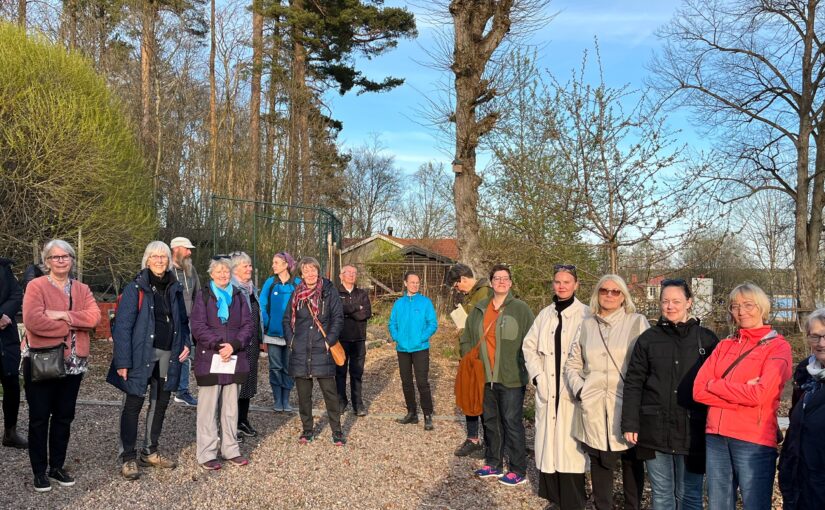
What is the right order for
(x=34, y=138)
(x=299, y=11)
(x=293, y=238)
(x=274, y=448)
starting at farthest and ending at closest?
(x=299, y=11) → (x=293, y=238) → (x=34, y=138) → (x=274, y=448)

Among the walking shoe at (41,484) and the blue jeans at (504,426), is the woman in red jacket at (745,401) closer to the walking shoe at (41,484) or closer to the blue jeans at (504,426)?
the blue jeans at (504,426)

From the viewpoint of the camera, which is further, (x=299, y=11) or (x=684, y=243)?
(x=299, y=11)

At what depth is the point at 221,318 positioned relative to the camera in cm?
539

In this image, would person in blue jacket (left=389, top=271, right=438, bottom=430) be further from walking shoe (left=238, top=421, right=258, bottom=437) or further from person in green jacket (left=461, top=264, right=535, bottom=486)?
walking shoe (left=238, top=421, right=258, bottom=437)

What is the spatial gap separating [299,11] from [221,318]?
1468 cm

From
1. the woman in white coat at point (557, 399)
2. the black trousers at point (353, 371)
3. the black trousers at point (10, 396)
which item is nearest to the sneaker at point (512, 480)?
the woman in white coat at point (557, 399)

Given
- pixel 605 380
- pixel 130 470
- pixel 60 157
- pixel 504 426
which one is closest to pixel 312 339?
pixel 130 470

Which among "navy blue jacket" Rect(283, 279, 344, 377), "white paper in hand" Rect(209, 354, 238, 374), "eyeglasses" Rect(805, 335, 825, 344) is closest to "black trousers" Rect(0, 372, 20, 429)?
"white paper in hand" Rect(209, 354, 238, 374)

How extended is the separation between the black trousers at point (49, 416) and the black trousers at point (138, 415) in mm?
390

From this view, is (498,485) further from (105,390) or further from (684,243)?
(105,390)

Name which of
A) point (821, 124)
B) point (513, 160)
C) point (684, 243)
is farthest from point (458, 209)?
point (821, 124)

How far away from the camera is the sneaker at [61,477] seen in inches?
187

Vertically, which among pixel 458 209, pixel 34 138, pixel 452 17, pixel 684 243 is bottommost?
pixel 684 243

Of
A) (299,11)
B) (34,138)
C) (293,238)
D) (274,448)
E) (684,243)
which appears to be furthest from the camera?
(299,11)
